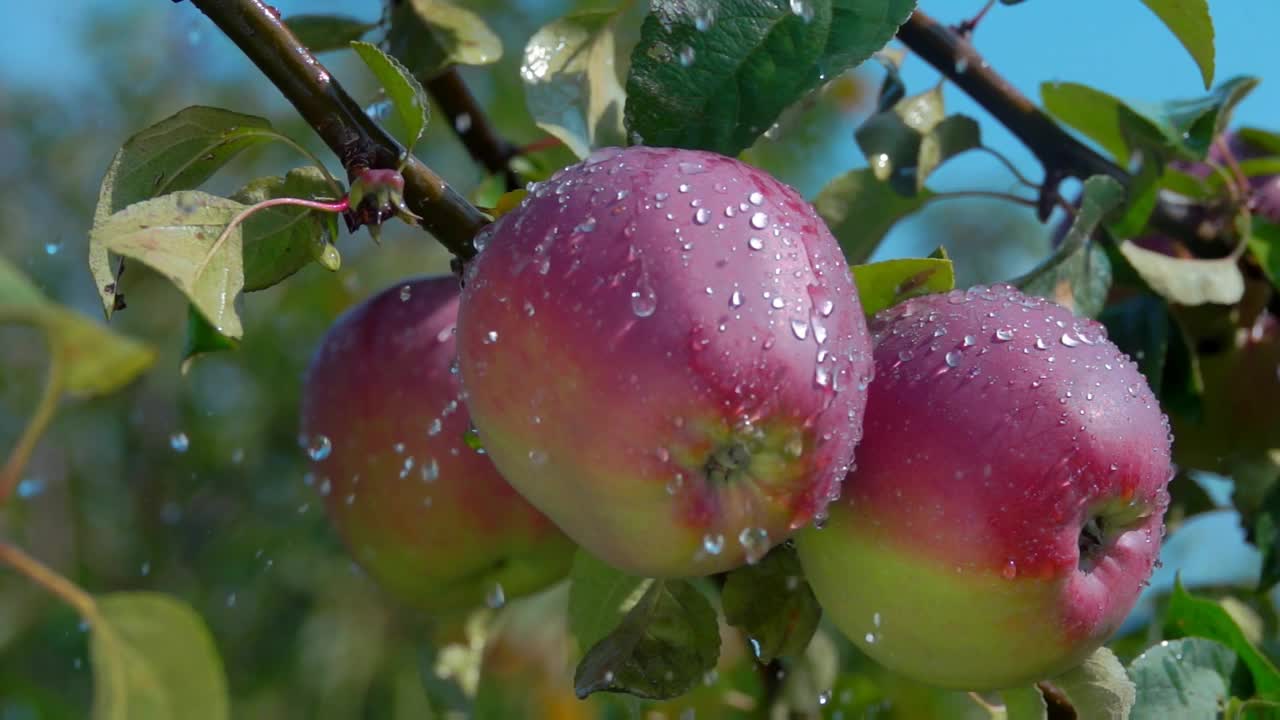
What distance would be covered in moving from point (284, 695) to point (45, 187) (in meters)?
1.50

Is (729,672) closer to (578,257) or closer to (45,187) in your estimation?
(578,257)

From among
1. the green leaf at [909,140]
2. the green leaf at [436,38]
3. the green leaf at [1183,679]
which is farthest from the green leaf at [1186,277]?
the green leaf at [436,38]

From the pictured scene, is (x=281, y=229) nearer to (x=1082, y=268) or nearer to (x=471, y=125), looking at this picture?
(x=471, y=125)

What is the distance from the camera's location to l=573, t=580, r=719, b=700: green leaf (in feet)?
1.82

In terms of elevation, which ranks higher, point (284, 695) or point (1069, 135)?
point (1069, 135)

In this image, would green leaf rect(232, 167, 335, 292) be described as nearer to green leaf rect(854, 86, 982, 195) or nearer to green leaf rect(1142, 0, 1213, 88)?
green leaf rect(854, 86, 982, 195)

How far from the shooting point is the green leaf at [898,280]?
0.59 metres

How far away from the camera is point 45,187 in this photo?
2918 millimetres

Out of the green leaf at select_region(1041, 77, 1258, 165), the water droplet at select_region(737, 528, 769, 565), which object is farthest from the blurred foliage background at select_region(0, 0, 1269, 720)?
the water droplet at select_region(737, 528, 769, 565)

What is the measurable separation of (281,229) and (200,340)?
10 centimetres

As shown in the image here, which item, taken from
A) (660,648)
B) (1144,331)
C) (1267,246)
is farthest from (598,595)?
(1267,246)

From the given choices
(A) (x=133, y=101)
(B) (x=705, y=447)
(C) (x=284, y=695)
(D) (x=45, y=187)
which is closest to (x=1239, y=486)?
(B) (x=705, y=447)

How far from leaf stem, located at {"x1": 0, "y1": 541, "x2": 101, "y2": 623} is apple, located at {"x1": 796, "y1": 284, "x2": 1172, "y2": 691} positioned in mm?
312

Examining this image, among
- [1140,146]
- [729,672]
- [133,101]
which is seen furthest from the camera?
[133,101]
